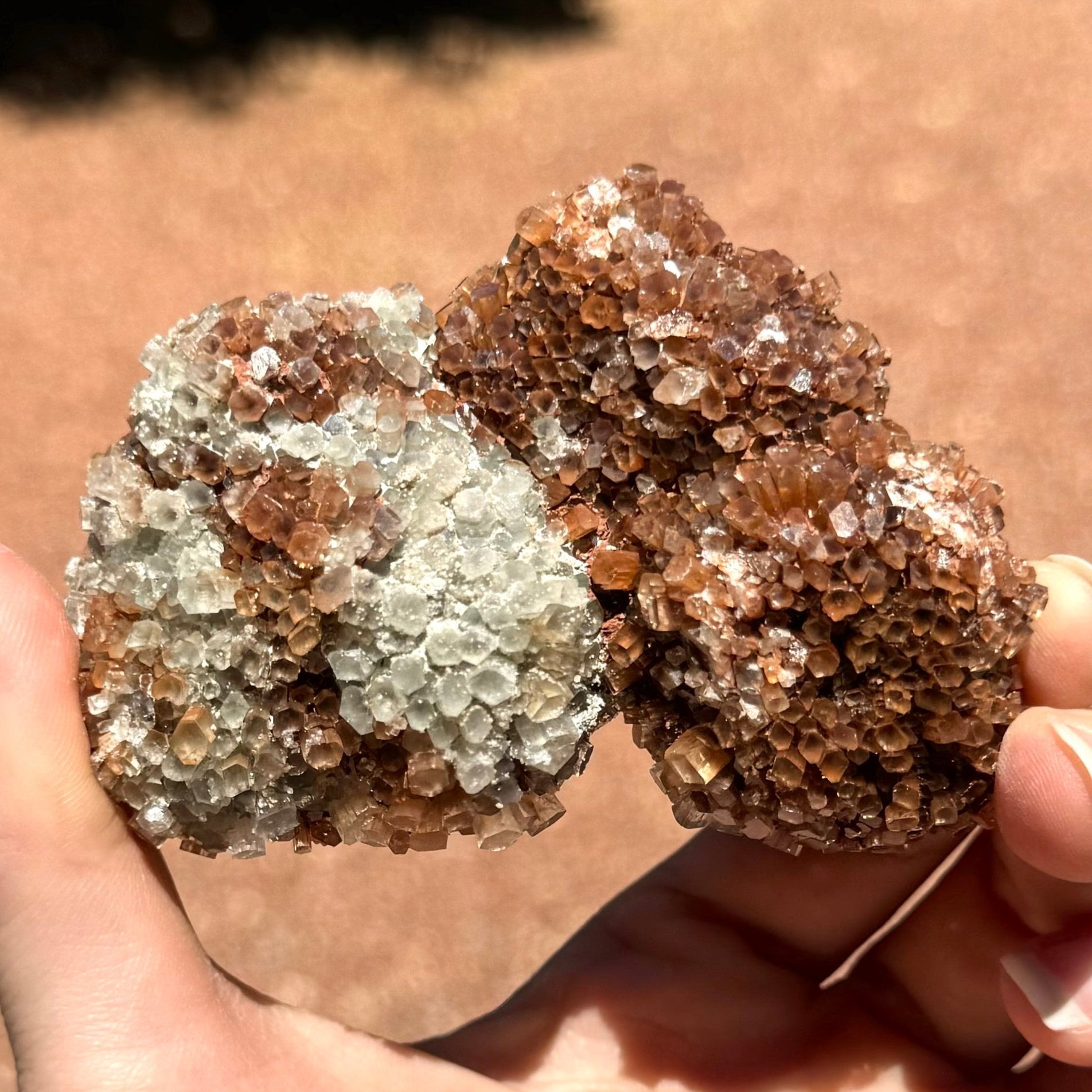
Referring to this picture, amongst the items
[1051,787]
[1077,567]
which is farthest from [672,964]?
[1077,567]

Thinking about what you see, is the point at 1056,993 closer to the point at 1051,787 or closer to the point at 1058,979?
the point at 1058,979

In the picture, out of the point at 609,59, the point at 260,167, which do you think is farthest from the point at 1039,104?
the point at 260,167

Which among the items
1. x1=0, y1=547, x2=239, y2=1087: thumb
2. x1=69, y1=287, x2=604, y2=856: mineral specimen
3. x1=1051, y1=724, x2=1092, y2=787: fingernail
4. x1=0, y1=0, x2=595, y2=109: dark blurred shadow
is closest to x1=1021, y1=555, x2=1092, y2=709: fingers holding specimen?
x1=1051, y1=724, x2=1092, y2=787: fingernail

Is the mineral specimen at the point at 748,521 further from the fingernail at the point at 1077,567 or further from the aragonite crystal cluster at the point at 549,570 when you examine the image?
the fingernail at the point at 1077,567

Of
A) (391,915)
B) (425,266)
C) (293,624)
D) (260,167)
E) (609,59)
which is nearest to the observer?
(293,624)

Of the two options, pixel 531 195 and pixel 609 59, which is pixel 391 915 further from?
pixel 609 59

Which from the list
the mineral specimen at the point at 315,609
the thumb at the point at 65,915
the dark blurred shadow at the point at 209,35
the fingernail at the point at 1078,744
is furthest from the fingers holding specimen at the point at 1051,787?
the dark blurred shadow at the point at 209,35

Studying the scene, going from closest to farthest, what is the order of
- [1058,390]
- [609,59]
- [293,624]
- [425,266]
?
[293,624], [1058,390], [425,266], [609,59]

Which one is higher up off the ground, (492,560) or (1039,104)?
(1039,104)
